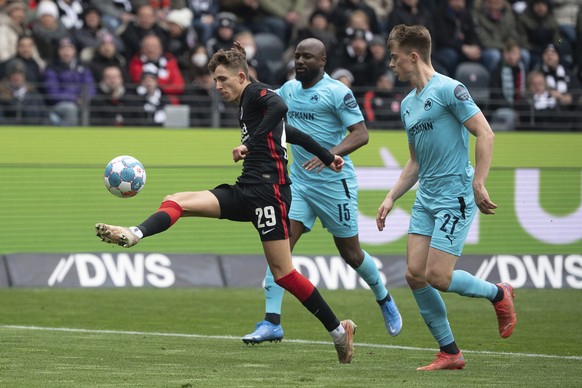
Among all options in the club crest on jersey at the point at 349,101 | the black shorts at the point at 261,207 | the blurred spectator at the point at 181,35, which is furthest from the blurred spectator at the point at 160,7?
the black shorts at the point at 261,207

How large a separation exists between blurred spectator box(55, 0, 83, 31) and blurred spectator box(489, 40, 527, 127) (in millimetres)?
7074

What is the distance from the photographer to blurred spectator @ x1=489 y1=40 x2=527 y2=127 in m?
20.8

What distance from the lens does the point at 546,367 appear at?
368 inches

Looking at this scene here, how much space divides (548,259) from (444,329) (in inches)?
329

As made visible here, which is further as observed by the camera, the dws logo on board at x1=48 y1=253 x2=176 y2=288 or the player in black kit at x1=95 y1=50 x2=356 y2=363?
the dws logo on board at x1=48 y1=253 x2=176 y2=288

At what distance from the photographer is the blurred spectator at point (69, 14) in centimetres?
2025

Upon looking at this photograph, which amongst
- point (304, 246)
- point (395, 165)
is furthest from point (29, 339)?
point (395, 165)

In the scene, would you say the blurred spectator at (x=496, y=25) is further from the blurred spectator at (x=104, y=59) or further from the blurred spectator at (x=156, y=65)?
the blurred spectator at (x=104, y=59)

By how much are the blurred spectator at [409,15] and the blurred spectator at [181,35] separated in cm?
355

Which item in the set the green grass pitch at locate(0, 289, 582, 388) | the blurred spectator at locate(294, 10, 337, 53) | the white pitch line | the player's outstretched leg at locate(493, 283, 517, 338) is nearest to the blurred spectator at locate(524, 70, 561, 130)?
the blurred spectator at locate(294, 10, 337, 53)

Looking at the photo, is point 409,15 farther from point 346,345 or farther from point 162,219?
point 162,219

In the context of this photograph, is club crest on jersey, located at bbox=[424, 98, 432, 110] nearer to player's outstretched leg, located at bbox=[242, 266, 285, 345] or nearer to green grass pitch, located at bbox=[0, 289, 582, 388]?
green grass pitch, located at bbox=[0, 289, 582, 388]

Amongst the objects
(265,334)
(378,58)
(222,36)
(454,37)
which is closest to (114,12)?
(222,36)

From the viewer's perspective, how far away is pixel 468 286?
926cm
